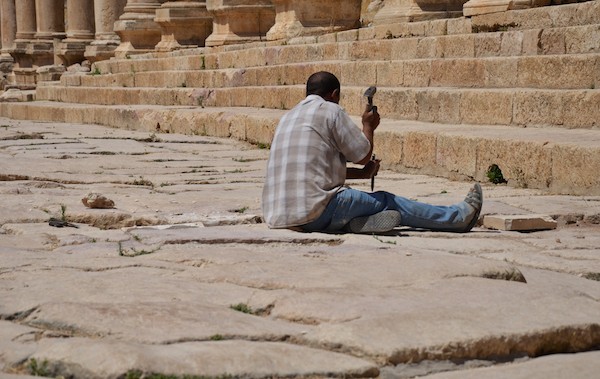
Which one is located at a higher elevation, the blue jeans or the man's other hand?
the man's other hand

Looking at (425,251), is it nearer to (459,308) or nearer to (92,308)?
(459,308)

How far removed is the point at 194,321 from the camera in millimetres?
A: 3510

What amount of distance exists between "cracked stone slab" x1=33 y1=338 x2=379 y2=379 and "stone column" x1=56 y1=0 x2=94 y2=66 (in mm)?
24079

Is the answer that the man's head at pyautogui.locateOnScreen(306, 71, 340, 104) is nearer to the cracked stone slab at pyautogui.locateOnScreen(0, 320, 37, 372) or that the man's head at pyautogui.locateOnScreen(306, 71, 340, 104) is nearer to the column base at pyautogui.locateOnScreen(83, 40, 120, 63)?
the cracked stone slab at pyautogui.locateOnScreen(0, 320, 37, 372)

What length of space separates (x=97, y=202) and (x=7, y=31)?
28.2m

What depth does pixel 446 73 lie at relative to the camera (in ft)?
32.5

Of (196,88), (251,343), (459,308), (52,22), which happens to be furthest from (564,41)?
(52,22)

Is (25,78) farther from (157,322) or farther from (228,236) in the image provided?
(157,322)

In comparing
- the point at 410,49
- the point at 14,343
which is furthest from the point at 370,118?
the point at 410,49

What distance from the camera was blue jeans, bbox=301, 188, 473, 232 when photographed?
5.68 m

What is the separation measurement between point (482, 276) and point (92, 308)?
4.94 ft

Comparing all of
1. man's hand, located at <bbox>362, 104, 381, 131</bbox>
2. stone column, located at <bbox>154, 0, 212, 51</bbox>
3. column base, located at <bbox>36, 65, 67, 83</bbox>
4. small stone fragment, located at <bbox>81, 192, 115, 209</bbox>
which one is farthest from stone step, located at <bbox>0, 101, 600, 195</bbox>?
column base, located at <bbox>36, 65, 67, 83</bbox>

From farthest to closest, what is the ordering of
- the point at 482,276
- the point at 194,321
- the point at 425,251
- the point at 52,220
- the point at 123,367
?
1. the point at 52,220
2. the point at 425,251
3. the point at 482,276
4. the point at 194,321
5. the point at 123,367

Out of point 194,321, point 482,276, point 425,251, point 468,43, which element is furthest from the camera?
point 468,43
